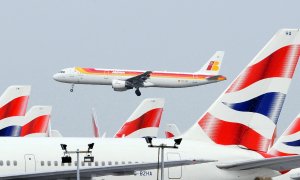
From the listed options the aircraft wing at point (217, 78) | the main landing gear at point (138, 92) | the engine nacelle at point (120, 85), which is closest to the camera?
the engine nacelle at point (120, 85)

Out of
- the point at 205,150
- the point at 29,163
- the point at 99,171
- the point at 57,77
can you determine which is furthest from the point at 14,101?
the point at 57,77

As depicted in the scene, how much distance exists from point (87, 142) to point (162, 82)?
A: 11294cm

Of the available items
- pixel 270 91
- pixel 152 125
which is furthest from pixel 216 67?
pixel 270 91

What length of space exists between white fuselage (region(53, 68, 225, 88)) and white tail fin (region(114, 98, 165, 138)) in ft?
271

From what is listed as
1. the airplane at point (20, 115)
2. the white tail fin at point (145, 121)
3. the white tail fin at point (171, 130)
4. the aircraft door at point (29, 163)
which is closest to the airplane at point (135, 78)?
the white tail fin at point (171, 130)

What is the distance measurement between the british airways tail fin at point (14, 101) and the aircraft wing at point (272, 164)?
28.1 metres

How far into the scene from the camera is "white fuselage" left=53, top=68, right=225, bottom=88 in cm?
14875

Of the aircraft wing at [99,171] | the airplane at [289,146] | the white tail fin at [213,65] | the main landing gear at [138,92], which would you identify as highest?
the white tail fin at [213,65]

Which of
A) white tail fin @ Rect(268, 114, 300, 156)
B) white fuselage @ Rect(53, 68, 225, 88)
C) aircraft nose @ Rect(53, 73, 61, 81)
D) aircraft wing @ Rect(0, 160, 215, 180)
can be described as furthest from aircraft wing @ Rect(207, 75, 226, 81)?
aircraft wing @ Rect(0, 160, 215, 180)

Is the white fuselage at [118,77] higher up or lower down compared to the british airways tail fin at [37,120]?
higher up

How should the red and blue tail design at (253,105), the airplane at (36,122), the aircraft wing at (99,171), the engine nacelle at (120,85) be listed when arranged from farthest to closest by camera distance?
the engine nacelle at (120,85) < the airplane at (36,122) < the red and blue tail design at (253,105) < the aircraft wing at (99,171)

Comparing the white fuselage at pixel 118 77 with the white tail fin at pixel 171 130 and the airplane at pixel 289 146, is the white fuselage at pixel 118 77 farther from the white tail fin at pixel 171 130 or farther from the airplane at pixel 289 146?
the airplane at pixel 289 146

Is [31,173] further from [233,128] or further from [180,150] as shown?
[233,128]

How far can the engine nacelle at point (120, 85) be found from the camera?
14025 centimetres
